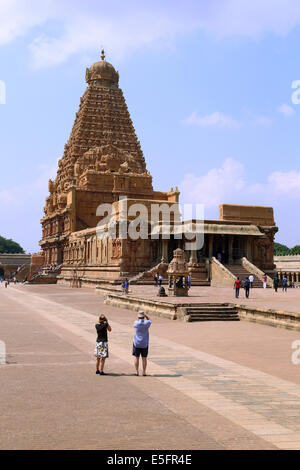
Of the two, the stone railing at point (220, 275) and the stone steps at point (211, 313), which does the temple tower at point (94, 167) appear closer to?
the stone railing at point (220, 275)

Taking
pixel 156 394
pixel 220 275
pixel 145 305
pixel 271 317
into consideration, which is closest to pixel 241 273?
pixel 220 275

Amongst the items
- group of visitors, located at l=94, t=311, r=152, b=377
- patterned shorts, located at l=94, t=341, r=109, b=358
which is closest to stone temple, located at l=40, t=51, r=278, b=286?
group of visitors, located at l=94, t=311, r=152, b=377

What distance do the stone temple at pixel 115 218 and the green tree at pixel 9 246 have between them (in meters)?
84.4

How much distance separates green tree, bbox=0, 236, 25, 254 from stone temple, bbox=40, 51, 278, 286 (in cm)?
8440

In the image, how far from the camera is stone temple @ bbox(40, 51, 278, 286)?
47.3 meters

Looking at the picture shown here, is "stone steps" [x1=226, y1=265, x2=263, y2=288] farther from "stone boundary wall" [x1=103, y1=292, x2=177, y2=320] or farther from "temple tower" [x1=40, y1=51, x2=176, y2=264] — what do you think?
"temple tower" [x1=40, y1=51, x2=176, y2=264]

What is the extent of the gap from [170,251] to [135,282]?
585 centimetres

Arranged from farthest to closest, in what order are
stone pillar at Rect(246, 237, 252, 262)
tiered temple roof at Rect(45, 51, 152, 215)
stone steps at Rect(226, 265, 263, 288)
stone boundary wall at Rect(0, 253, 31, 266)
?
stone boundary wall at Rect(0, 253, 31, 266), tiered temple roof at Rect(45, 51, 152, 215), stone pillar at Rect(246, 237, 252, 262), stone steps at Rect(226, 265, 263, 288)

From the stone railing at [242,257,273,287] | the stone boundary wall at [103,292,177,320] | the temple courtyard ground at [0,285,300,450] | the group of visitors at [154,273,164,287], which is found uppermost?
the stone railing at [242,257,273,287]

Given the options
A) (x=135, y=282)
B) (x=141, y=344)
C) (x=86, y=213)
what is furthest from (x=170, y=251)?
(x=141, y=344)

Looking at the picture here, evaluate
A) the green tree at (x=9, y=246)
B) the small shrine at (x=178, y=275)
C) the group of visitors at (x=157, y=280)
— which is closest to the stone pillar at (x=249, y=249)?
the group of visitors at (x=157, y=280)

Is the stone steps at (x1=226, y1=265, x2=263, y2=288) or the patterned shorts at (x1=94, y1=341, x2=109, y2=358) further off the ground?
the stone steps at (x1=226, y1=265, x2=263, y2=288)

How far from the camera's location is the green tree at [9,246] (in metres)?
166

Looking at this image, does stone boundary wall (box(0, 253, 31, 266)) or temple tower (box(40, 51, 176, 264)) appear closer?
temple tower (box(40, 51, 176, 264))
